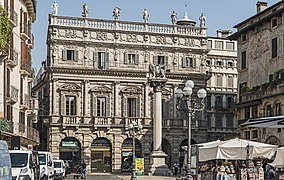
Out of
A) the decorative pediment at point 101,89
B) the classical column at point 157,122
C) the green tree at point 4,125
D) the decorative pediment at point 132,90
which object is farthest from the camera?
the decorative pediment at point 132,90

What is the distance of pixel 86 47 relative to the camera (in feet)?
221

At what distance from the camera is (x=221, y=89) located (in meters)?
78.9

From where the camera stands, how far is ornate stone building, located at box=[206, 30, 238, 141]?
253 ft

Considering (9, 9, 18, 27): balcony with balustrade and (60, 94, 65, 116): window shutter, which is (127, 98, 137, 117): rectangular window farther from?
(9, 9, 18, 27): balcony with balustrade

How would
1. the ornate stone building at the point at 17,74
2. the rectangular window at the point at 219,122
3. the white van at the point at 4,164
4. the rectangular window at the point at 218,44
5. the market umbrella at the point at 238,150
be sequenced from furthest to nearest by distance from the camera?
the rectangular window at the point at 218,44 < the rectangular window at the point at 219,122 < the ornate stone building at the point at 17,74 < the market umbrella at the point at 238,150 < the white van at the point at 4,164

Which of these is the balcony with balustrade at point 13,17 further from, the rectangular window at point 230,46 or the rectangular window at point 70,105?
the rectangular window at point 230,46

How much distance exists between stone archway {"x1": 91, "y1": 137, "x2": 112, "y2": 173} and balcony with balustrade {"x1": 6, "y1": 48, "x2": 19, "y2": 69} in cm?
2604

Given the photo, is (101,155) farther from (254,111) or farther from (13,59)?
(13,59)

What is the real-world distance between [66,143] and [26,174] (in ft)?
135

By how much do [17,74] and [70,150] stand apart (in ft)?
77.4

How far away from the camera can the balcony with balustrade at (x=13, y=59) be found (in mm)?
39294

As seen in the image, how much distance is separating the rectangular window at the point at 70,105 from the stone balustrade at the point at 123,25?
25.2 ft

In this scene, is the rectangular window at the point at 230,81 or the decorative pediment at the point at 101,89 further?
the rectangular window at the point at 230,81

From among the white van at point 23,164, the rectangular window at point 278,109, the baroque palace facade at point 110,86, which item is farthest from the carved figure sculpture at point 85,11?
the white van at point 23,164
